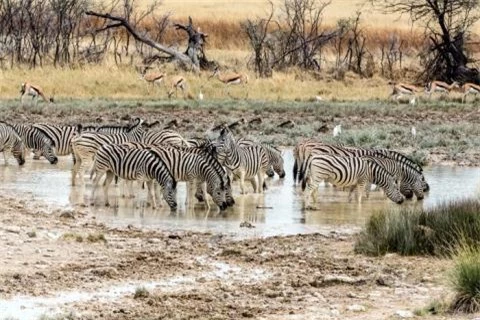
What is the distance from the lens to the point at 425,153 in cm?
2444

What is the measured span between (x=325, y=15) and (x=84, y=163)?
51.7 m

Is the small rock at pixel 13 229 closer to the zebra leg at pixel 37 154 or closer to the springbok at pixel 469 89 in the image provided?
the zebra leg at pixel 37 154

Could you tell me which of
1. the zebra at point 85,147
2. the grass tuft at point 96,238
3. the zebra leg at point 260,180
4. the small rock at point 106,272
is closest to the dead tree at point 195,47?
the zebra at point 85,147

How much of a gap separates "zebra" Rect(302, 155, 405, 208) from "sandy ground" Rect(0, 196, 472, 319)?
2740mm

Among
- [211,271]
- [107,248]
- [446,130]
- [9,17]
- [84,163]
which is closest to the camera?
[211,271]

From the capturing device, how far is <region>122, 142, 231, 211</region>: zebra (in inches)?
647

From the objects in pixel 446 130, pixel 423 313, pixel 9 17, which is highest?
pixel 9 17

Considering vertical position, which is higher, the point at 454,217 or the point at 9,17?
the point at 9,17

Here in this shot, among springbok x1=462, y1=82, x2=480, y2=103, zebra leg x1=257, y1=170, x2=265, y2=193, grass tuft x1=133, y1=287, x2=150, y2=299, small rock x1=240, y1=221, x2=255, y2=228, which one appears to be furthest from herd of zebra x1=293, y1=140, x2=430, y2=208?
springbok x1=462, y1=82, x2=480, y2=103

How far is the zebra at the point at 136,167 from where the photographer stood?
16.3m

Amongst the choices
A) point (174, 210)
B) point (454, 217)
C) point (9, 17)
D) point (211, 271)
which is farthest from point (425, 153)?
point (9, 17)

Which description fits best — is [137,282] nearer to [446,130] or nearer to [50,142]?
[50,142]

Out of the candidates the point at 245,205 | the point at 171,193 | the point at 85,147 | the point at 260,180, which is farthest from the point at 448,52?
the point at 171,193

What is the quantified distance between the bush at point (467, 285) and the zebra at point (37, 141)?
44.3ft
